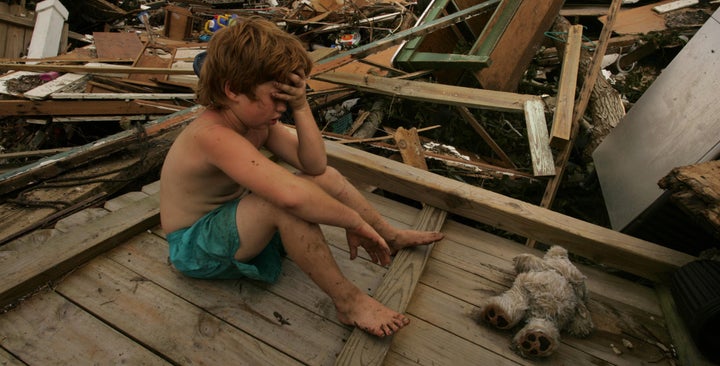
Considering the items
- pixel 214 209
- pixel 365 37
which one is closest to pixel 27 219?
pixel 214 209

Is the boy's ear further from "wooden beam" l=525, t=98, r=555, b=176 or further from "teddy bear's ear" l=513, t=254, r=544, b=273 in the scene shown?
"wooden beam" l=525, t=98, r=555, b=176

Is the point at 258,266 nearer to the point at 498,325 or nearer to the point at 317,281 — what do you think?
the point at 317,281

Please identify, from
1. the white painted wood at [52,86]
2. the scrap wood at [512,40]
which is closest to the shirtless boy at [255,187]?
the scrap wood at [512,40]

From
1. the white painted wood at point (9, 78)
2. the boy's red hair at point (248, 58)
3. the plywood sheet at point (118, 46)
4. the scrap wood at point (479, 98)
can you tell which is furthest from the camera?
the plywood sheet at point (118, 46)

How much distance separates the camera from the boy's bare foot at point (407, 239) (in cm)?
198

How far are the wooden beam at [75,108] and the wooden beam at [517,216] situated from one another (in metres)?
2.94

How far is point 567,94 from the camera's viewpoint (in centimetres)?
341

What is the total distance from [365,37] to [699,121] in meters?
5.27

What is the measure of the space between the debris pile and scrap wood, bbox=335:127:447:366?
1.18 meters

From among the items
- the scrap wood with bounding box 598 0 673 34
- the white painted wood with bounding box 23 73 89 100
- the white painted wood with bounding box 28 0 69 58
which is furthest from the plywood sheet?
the scrap wood with bounding box 598 0 673 34

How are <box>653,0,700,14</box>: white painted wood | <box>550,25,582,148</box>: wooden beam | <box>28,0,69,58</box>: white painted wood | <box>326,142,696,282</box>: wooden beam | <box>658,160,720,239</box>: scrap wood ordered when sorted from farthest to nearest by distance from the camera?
<box>28,0,69,58</box>: white painted wood < <box>653,0,700,14</box>: white painted wood < <box>550,25,582,148</box>: wooden beam < <box>326,142,696,282</box>: wooden beam < <box>658,160,720,239</box>: scrap wood

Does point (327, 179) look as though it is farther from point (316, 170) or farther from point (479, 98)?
point (479, 98)

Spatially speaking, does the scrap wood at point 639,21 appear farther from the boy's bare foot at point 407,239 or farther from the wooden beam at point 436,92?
the boy's bare foot at point 407,239

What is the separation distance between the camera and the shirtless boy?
4.64 ft
